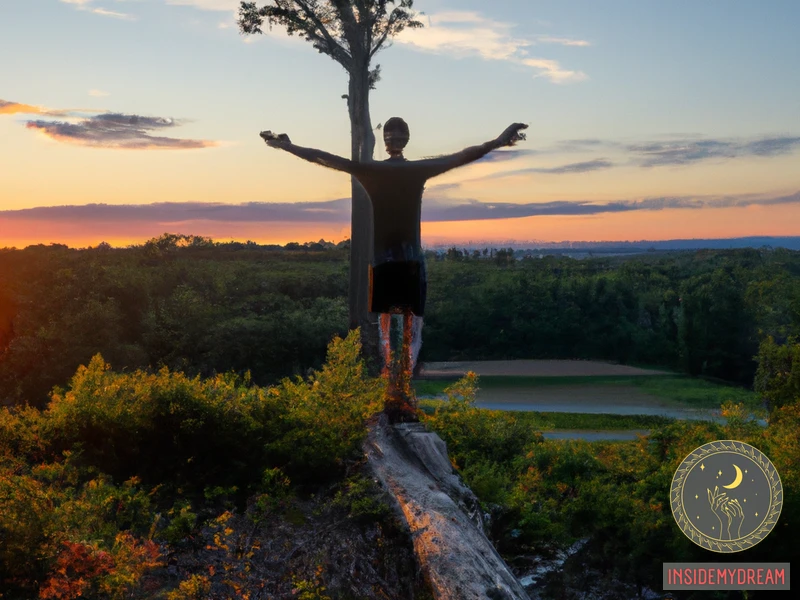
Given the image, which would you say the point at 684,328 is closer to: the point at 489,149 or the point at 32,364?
the point at 32,364

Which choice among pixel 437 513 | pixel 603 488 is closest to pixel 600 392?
pixel 603 488

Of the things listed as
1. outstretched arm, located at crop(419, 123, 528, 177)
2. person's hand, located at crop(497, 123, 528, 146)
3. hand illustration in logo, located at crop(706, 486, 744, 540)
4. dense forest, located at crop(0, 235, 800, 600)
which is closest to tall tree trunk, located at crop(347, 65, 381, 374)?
dense forest, located at crop(0, 235, 800, 600)

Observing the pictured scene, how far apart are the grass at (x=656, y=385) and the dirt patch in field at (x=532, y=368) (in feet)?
1.77

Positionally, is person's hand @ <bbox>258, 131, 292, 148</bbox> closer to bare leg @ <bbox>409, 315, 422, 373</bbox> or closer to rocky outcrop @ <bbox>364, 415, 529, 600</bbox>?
bare leg @ <bbox>409, 315, 422, 373</bbox>

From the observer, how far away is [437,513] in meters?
5.04

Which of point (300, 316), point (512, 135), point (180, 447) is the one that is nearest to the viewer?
point (180, 447)

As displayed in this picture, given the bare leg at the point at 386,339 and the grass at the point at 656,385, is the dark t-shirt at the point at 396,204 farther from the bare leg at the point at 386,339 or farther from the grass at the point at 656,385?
the grass at the point at 656,385

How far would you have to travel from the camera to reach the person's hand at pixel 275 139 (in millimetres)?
6188

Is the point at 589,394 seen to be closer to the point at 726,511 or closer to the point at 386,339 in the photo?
the point at 726,511

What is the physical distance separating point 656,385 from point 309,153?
22.7 meters

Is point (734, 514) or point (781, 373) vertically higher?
point (734, 514)

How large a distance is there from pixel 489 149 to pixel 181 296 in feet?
64.9

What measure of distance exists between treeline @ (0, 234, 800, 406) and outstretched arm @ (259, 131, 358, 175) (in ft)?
47.0

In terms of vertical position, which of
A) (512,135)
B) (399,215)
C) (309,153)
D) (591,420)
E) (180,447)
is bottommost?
(591,420)
